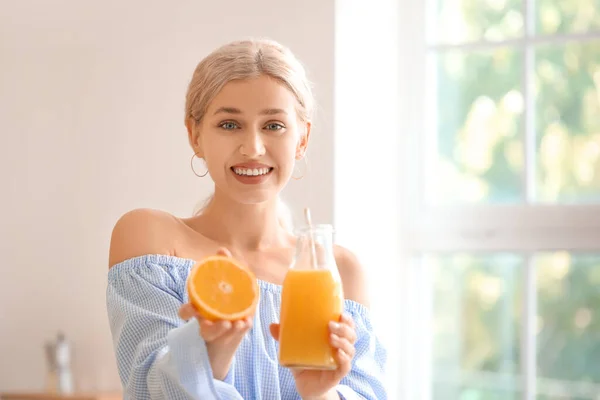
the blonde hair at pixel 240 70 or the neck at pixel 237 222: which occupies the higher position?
the blonde hair at pixel 240 70

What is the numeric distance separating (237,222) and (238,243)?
0.14 feet

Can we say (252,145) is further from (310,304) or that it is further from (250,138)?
(310,304)

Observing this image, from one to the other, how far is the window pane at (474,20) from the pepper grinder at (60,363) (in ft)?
5.26

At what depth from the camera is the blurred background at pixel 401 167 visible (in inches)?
109

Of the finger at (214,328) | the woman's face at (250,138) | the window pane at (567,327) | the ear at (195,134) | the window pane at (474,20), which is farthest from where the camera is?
the window pane at (474,20)

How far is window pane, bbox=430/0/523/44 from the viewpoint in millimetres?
2877

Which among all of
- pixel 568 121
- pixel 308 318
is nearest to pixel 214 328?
pixel 308 318

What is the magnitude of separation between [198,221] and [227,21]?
1169mm

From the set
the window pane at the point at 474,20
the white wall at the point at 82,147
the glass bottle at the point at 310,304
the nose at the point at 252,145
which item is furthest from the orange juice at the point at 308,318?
the window pane at the point at 474,20

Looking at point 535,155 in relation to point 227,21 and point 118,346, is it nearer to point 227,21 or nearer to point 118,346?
point 227,21

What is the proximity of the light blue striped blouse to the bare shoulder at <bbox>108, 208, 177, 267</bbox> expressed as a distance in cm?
3

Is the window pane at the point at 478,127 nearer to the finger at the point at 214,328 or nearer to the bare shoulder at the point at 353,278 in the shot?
the bare shoulder at the point at 353,278

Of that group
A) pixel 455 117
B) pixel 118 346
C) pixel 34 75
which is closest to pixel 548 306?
pixel 455 117

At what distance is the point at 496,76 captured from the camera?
2896 millimetres
